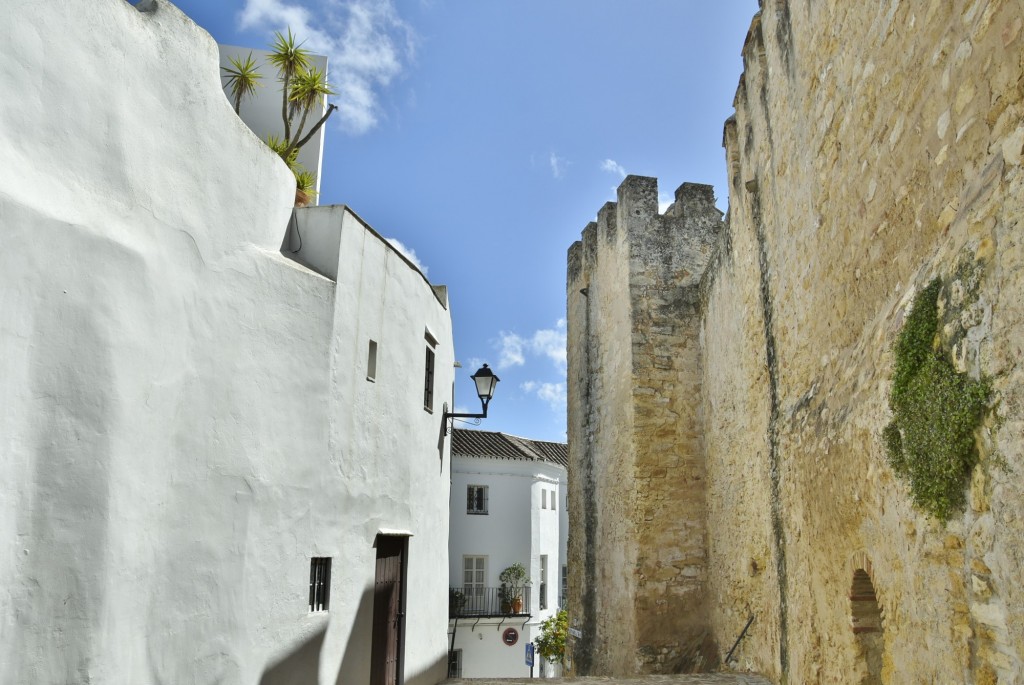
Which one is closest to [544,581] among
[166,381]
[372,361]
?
[372,361]

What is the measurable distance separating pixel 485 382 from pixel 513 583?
52.9 ft

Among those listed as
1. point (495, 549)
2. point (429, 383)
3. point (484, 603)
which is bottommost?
point (484, 603)

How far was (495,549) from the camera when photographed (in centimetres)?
2475

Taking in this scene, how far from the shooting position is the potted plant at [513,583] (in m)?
24.0

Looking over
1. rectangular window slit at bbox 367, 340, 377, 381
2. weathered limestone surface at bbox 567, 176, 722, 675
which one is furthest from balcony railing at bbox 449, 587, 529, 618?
rectangular window slit at bbox 367, 340, 377, 381

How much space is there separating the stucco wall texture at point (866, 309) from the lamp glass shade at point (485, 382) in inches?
119

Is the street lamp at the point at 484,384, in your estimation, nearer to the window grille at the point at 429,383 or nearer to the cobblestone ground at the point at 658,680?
the window grille at the point at 429,383

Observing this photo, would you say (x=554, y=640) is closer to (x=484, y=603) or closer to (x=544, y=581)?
(x=484, y=603)

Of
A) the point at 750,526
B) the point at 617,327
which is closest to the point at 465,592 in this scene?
the point at 617,327

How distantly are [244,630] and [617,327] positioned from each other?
874cm

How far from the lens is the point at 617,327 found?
43.4ft

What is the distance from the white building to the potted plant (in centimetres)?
17

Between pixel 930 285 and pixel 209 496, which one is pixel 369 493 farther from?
pixel 930 285

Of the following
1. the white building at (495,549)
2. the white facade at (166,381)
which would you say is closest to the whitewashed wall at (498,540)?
the white building at (495,549)
